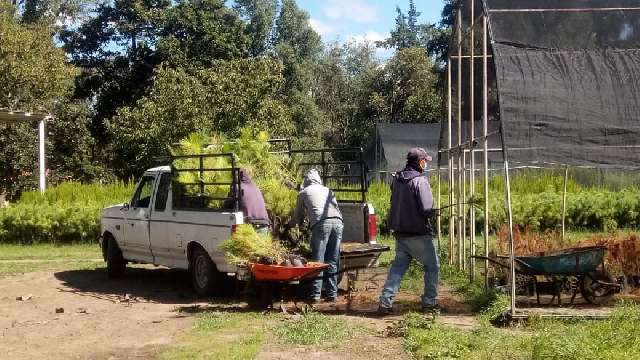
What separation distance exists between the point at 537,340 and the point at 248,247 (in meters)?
4.14

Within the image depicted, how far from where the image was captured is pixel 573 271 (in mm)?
9008

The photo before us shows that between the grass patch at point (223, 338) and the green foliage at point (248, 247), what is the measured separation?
0.71m

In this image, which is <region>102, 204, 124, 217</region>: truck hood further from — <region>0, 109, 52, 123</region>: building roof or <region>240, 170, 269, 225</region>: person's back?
<region>0, 109, 52, 123</region>: building roof

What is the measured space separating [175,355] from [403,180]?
3575mm

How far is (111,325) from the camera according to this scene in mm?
9430

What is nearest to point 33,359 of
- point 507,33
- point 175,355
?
point 175,355

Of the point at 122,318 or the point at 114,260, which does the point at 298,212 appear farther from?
the point at 114,260

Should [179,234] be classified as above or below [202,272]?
above

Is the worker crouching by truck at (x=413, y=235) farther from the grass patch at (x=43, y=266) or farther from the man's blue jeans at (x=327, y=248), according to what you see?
the grass patch at (x=43, y=266)

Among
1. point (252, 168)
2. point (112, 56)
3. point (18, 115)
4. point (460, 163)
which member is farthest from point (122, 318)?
point (112, 56)

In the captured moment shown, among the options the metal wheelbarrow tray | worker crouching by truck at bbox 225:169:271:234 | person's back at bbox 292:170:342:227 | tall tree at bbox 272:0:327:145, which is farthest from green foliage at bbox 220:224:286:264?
tall tree at bbox 272:0:327:145

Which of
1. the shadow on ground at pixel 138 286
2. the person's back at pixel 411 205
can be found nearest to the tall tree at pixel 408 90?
the shadow on ground at pixel 138 286

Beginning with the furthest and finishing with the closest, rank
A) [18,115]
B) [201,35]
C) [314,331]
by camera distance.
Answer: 1. [201,35]
2. [18,115]
3. [314,331]

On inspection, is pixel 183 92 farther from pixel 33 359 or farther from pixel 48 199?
pixel 33 359
